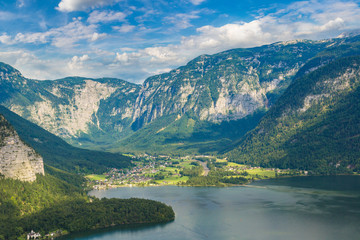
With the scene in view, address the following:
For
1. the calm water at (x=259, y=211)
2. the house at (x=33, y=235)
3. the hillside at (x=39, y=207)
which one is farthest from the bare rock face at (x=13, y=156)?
the calm water at (x=259, y=211)

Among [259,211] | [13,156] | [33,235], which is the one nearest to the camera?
[33,235]

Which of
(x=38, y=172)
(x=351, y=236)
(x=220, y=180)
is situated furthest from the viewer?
(x=220, y=180)

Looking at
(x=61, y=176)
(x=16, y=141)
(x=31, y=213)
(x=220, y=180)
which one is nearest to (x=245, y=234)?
(x=31, y=213)

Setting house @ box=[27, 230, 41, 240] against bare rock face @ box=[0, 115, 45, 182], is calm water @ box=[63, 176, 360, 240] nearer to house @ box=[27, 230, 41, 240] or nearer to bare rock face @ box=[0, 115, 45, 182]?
house @ box=[27, 230, 41, 240]

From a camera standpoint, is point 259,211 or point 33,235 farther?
point 259,211

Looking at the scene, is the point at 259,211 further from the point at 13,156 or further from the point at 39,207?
the point at 13,156

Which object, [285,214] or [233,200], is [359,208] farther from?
[233,200]

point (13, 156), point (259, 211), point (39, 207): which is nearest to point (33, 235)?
point (39, 207)
